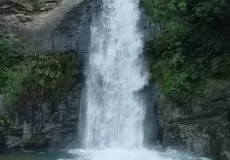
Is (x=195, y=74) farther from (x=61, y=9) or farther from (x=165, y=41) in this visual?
(x=61, y=9)

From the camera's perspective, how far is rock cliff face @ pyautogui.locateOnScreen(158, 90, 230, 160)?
1126 centimetres

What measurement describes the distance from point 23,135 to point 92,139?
97.4 inches

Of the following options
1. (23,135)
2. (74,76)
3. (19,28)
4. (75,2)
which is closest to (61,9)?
(75,2)

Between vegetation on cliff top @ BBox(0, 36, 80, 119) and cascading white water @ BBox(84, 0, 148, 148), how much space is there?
0.88 meters

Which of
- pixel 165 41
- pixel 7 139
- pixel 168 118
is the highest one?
pixel 165 41

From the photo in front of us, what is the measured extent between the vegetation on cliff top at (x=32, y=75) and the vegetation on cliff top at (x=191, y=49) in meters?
3.23

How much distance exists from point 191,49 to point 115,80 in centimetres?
308

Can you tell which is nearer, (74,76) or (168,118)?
(168,118)

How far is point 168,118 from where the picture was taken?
12.7 m

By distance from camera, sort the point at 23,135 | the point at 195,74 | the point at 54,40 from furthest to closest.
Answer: the point at 54,40
the point at 23,135
the point at 195,74

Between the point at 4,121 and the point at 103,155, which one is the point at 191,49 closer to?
the point at 103,155

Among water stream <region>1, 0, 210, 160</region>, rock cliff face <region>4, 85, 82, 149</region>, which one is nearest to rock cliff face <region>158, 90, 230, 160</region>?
water stream <region>1, 0, 210, 160</region>

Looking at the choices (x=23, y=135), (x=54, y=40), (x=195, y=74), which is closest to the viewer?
(x=195, y=74)

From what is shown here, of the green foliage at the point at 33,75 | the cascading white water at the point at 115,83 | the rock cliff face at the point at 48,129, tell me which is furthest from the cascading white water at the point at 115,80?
the green foliage at the point at 33,75
